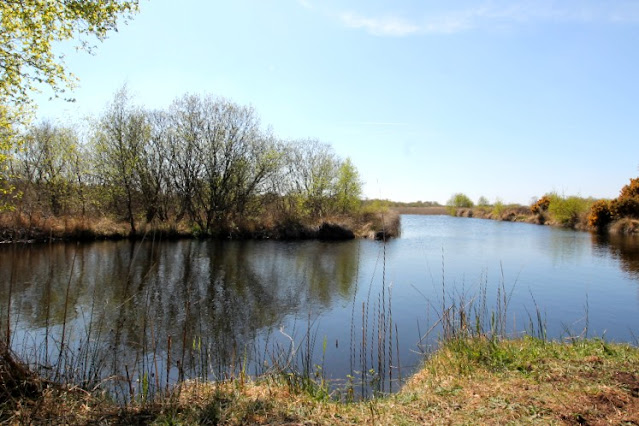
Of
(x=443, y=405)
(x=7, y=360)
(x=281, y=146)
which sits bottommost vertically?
(x=443, y=405)

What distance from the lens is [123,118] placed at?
2820 centimetres

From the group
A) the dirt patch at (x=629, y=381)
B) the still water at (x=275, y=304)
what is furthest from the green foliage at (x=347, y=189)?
the dirt patch at (x=629, y=381)

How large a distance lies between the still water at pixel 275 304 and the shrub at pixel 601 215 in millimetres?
18215

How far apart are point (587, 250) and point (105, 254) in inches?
1061

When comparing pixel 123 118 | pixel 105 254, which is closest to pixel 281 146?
pixel 123 118

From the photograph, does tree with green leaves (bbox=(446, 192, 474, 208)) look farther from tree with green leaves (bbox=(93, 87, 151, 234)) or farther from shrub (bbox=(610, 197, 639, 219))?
tree with green leaves (bbox=(93, 87, 151, 234))

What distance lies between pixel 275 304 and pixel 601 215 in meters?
39.2

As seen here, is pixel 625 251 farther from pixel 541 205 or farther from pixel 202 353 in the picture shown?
pixel 541 205

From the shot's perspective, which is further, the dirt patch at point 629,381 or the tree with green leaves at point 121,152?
the tree with green leaves at point 121,152

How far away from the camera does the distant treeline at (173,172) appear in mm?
27953

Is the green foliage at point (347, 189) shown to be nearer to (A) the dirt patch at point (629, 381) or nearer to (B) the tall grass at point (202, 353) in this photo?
(B) the tall grass at point (202, 353)

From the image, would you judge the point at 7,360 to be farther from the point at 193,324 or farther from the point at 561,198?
the point at 561,198

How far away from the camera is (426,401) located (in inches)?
169

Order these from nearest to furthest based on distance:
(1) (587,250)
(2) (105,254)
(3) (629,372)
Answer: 1. (3) (629,372)
2. (2) (105,254)
3. (1) (587,250)
